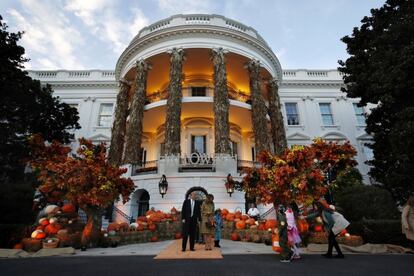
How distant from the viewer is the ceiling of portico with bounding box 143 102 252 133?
1828 centimetres

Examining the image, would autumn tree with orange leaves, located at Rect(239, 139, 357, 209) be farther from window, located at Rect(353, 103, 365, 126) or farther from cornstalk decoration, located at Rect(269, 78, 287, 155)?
window, located at Rect(353, 103, 365, 126)

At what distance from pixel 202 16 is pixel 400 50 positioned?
44.8 ft

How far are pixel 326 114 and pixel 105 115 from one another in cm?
2225

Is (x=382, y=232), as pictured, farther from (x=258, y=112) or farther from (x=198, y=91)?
(x=198, y=91)

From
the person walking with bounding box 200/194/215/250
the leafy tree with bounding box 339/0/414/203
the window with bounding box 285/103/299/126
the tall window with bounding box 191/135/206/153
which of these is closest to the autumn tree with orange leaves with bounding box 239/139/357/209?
the person walking with bounding box 200/194/215/250

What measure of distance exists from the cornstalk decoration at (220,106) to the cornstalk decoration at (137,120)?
→ 17.6 ft

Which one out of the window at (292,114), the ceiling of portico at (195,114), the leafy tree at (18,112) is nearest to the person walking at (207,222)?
the leafy tree at (18,112)

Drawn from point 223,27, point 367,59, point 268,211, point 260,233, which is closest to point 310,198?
point 260,233

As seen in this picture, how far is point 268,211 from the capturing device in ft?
44.3

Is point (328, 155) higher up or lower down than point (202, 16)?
lower down

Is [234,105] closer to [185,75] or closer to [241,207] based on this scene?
[185,75]


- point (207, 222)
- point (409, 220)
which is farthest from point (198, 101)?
point (409, 220)

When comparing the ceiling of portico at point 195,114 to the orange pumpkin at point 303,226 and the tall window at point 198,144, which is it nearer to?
the tall window at point 198,144

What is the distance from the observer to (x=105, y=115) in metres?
23.8
